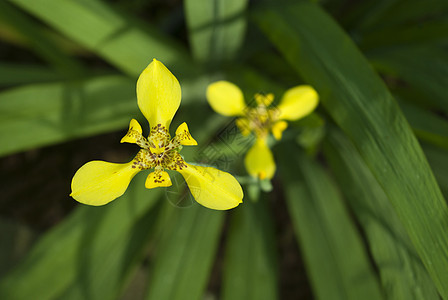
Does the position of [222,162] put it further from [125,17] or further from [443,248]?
[125,17]

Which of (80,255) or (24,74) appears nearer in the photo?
(80,255)

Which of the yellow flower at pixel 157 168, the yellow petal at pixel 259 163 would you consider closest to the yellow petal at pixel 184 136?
the yellow flower at pixel 157 168

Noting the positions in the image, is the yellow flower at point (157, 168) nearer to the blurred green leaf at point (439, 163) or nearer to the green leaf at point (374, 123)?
the green leaf at point (374, 123)

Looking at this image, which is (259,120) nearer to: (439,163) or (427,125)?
(427,125)

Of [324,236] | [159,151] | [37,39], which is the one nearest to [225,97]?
[159,151]

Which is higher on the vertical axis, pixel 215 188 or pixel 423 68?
pixel 423 68

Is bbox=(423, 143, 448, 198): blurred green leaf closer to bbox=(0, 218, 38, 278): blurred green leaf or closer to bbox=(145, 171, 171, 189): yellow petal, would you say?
bbox=(145, 171, 171, 189): yellow petal
